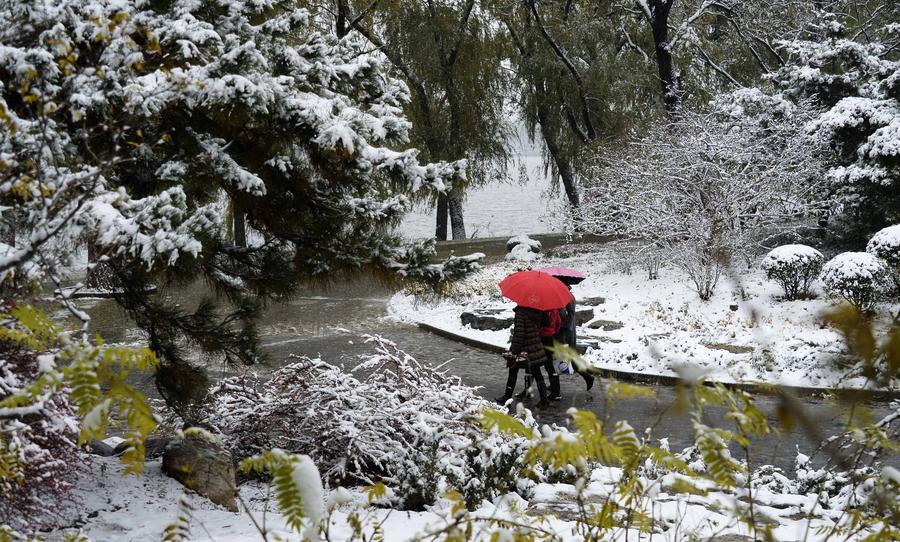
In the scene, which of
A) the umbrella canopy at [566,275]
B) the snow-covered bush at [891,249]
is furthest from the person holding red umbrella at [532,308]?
the snow-covered bush at [891,249]

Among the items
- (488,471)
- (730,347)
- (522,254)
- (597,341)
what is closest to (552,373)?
(597,341)

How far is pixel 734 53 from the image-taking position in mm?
25438

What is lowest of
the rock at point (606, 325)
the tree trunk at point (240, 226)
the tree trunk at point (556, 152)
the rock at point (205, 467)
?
the rock at point (606, 325)

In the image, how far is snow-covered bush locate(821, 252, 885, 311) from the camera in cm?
1233

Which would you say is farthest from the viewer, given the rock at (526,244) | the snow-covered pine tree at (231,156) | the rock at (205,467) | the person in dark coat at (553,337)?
the rock at (526,244)

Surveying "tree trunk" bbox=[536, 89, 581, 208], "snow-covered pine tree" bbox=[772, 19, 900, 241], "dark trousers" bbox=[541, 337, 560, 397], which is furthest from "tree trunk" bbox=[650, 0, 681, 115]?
"dark trousers" bbox=[541, 337, 560, 397]

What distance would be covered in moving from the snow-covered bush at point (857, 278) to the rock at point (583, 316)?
3.72m

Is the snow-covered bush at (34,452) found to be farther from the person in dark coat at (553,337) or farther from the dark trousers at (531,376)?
the person in dark coat at (553,337)

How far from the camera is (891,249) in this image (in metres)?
13.1

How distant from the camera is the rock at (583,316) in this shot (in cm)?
1406

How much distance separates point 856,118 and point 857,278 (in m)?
4.83

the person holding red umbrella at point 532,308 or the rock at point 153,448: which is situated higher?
the person holding red umbrella at point 532,308

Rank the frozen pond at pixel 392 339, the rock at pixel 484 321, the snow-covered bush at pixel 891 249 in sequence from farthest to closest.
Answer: the rock at pixel 484 321 → the snow-covered bush at pixel 891 249 → the frozen pond at pixel 392 339

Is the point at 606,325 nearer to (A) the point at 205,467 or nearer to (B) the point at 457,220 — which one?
(A) the point at 205,467
